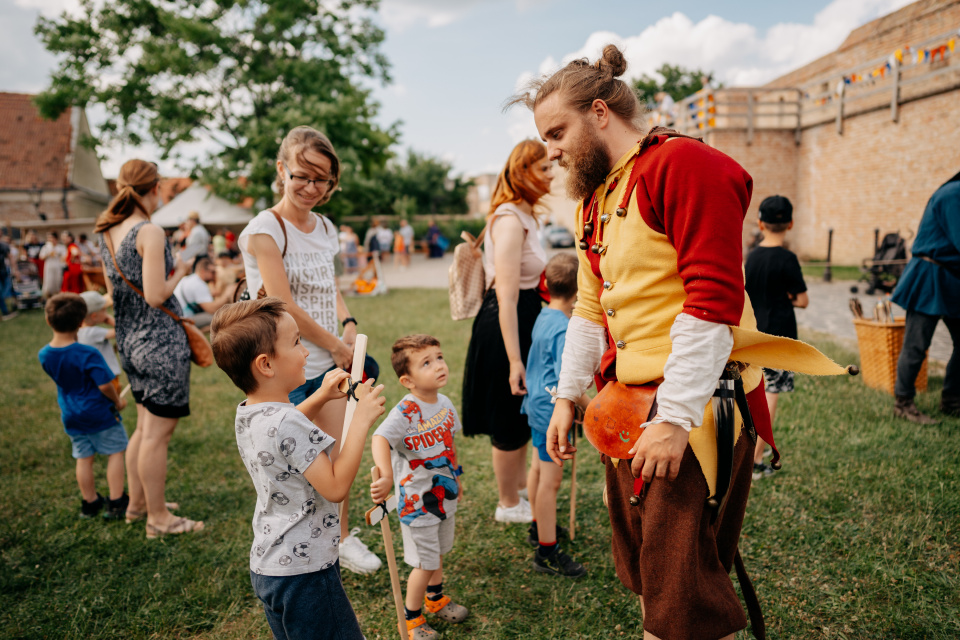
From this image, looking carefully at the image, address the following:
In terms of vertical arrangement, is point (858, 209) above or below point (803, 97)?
below

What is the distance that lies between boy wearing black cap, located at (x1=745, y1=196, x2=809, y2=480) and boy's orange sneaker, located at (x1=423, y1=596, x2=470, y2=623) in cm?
241

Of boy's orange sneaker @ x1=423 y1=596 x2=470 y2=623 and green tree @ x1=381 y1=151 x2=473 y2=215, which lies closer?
boy's orange sneaker @ x1=423 y1=596 x2=470 y2=623

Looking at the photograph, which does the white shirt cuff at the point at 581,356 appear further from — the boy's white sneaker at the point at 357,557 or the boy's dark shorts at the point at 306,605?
the boy's white sneaker at the point at 357,557

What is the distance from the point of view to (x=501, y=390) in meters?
3.22

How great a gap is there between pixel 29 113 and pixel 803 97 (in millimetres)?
37616

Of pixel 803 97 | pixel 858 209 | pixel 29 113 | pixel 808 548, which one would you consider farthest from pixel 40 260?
pixel 803 97

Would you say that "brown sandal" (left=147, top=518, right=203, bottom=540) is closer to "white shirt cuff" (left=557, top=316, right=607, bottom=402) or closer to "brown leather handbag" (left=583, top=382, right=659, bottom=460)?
"white shirt cuff" (left=557, top=316, right=607, bottom=402)

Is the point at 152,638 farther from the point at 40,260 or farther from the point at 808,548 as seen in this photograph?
A: the point at 40,260

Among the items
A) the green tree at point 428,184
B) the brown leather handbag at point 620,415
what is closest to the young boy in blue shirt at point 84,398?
the brown leather handbag at point 620,415

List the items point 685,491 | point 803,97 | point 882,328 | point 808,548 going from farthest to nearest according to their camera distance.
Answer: point 803,97 < point 882,328 < point 808,548 < point 685,491

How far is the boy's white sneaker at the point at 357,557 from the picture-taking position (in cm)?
317

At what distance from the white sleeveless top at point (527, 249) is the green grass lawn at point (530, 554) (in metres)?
1.60

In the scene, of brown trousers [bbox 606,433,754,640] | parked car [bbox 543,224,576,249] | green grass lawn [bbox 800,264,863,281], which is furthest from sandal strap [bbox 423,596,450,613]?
parked car [bbox 543,224,576,249]

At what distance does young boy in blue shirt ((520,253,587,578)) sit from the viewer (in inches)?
114
